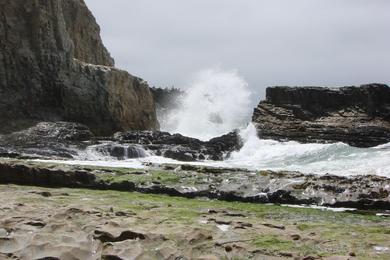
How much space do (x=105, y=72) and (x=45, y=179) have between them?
33.0 m

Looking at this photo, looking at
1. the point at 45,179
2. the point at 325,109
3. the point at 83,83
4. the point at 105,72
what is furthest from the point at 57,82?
the point at 45,179

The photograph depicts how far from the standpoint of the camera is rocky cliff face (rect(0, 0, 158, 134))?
41781 mm

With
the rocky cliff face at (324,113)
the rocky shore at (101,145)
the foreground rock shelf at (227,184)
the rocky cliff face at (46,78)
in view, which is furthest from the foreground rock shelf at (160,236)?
the rocky cliff face at (324,113)

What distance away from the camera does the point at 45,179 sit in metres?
17.7

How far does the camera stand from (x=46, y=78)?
143 feet

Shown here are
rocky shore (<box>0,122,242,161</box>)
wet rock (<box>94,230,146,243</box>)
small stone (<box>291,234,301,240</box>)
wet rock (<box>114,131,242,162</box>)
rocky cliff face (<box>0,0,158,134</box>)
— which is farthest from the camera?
rocky cliff face (<box>0,0,158,134</box>)

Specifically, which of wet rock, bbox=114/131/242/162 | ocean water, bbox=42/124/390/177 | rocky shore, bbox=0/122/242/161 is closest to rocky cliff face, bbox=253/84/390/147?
ocean water, bbox=42/124/390/177

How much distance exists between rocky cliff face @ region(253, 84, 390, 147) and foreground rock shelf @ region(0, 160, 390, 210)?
2898 cm

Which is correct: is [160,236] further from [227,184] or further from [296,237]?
[227,184]

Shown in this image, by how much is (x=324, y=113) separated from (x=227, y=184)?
35.3 m

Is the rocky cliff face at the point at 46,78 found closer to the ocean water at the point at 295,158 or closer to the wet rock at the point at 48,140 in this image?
the wet rock at the point at 48,140

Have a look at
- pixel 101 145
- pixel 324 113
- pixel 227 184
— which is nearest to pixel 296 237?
pixel 227 184

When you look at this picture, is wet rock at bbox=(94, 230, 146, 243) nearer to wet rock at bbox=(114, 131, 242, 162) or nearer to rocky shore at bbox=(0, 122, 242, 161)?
rocky shore at bbox=(0, 122, 242, 161)

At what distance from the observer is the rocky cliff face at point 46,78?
137 feet
